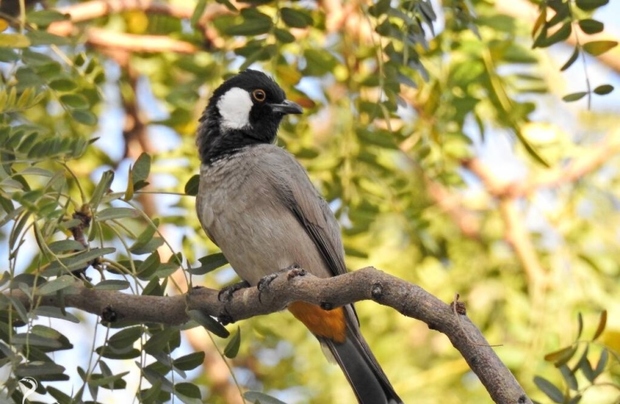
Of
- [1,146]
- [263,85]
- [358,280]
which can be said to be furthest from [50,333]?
[263,85]

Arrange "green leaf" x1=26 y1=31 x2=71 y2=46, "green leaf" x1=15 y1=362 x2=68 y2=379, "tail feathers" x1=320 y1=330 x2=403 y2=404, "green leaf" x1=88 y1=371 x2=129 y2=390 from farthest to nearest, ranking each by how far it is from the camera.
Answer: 1. "tail feathers" x1=320 y1=330 x2=403 y2=404
2. "green leaf" x1=26 y1=31 x2=71 y2=46
3. "green leaf" x1=88 y1=371 x2=129 y2=390
4. "green leaf" x1=15 y1=362 x2=68 y2=379

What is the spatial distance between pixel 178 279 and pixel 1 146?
2.34 meters

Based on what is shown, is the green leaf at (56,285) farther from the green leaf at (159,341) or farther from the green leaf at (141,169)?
the green leaf at (141,169)

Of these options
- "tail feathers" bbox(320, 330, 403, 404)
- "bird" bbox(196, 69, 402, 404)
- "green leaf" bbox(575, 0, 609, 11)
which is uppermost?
"green leaf" bbox(575, 0, 609, 11)

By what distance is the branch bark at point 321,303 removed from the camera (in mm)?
2242

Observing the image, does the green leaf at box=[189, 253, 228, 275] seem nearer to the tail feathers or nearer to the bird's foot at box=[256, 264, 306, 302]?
the bird's foot at box=[256, 264, 306, 302]

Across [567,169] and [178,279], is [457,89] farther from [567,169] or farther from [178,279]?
[178,279]

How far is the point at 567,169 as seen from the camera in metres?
5.04

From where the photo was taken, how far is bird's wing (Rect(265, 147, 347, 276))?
3713mm

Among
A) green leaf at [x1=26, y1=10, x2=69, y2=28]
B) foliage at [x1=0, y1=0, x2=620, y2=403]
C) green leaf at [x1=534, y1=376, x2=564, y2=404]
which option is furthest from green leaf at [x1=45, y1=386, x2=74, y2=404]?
green leaf at [x1=26, y1=10, x2=69, y2=28]

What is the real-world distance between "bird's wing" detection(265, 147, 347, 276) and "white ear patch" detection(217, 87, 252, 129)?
32 cm

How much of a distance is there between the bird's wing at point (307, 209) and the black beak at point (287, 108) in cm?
34

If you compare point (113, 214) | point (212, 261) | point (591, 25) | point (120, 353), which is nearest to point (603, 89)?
point (591, 25)

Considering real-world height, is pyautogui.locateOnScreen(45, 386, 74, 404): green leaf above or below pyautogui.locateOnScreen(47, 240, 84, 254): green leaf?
below
